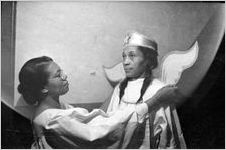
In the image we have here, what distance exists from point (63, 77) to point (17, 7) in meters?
0.82

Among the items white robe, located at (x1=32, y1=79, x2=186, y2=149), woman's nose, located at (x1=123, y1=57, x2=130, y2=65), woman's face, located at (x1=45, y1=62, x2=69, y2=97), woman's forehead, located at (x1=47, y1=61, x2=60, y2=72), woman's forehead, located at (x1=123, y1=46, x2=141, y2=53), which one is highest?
woman's forehead, located at (x1=123, y1=46, x2=141, y2=53)

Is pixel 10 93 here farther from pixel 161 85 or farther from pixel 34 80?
pixel 161 85

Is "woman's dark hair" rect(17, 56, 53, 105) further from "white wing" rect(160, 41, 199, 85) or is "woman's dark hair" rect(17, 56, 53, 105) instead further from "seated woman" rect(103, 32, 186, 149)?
"white wing" rect(160, 41, 199, 85)

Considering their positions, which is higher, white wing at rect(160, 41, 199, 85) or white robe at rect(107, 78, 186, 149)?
white wing at rect(160, 41, 199, 85)

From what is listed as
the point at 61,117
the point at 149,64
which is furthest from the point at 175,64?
the point at 61,117

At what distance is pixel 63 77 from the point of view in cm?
379

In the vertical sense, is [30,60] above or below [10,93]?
above

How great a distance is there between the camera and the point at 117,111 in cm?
373

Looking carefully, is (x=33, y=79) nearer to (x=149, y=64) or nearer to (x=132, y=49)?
(x=132, y=49)

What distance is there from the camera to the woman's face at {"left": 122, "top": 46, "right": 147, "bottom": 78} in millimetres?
3791

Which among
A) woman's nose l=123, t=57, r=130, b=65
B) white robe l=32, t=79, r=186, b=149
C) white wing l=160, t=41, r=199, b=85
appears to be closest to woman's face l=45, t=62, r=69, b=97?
white robe l=32, t=79, r=186, b=149

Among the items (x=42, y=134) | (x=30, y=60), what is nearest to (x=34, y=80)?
(x=30, y=60)

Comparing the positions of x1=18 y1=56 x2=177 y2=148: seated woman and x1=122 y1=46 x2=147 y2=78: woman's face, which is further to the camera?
x1=122 y1=46 x2=147 y2=78: woman's face

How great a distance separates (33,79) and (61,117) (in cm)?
45
